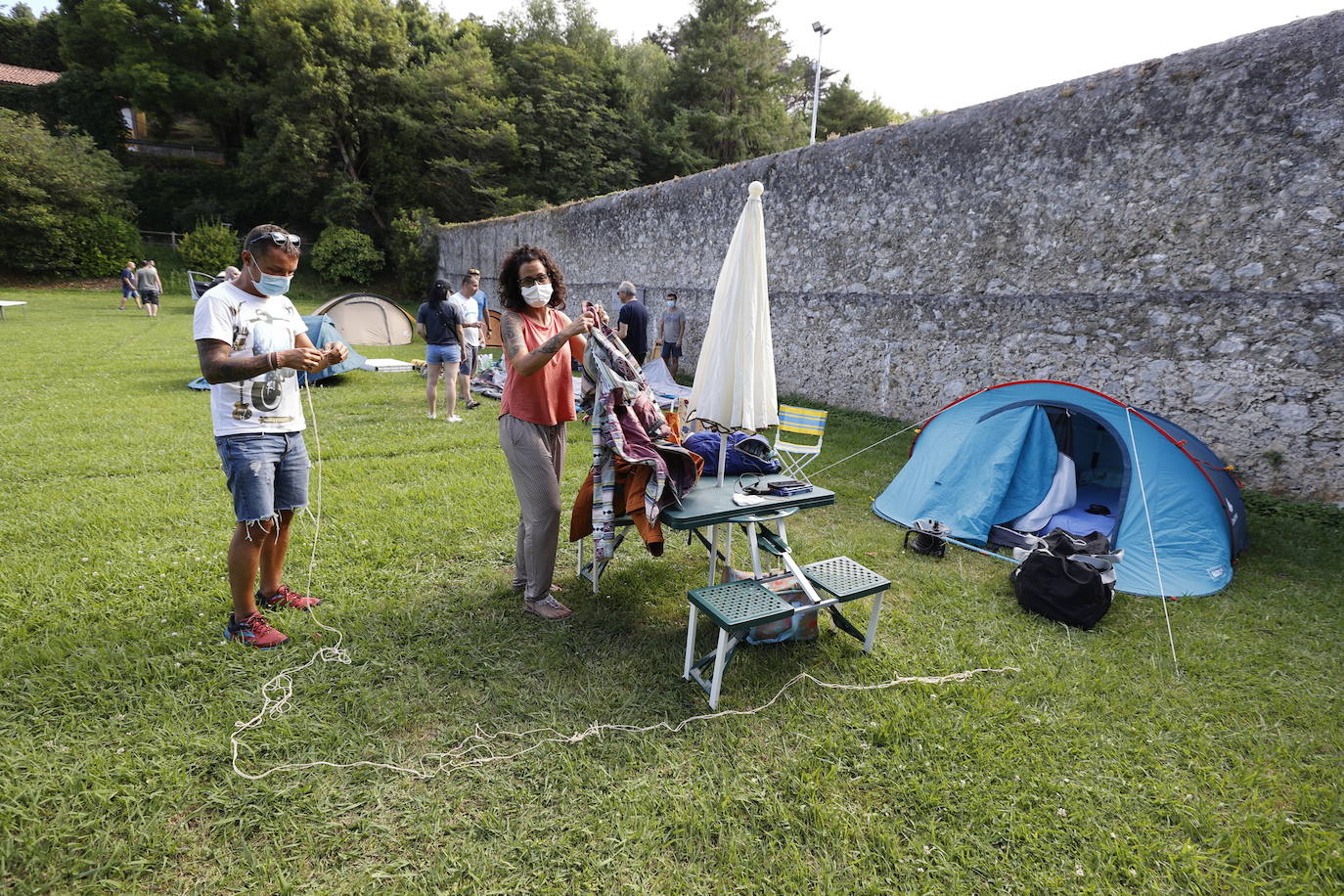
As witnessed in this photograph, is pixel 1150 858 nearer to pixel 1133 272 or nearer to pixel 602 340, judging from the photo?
pixel 602 340

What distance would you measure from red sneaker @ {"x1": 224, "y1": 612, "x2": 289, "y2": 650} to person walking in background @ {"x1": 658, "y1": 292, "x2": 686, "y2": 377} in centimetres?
762

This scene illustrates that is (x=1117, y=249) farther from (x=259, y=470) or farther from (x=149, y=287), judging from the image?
(x=149, y=287)

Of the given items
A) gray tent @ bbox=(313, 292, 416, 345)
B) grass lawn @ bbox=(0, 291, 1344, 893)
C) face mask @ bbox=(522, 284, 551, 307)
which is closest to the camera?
grass lawn @ bbox=(0, 291, 1344, 893)

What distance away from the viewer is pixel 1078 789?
89.6 inches

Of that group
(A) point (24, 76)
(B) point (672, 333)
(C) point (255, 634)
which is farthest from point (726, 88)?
(A) point (24, 76)

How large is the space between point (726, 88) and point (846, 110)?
17.5 feet

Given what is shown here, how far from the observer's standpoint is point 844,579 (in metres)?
3.04

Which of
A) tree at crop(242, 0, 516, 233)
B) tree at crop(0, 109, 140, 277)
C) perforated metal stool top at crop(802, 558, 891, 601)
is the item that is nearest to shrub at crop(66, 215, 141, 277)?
tree at crop(0, 109, 140, 277)

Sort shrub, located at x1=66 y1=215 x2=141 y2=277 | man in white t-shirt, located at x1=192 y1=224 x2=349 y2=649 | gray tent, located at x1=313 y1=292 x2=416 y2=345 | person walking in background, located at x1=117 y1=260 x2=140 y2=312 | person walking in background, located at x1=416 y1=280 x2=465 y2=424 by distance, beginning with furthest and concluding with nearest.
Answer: shrub, located at x1=66 y1=215 x2=141 y2=277, person walking in background, located at x1=117 y1=260 x2=140 y2=312, gray tent, located at x1=313 y1=292 x2=416 y2=345, person walking in background, located at x1=416 y1=280 x2=465 y2=424, man in white t-shirt, located at x1=192 y1=224 x2=349 y2=649

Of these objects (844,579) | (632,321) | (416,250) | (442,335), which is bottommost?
(844,579)

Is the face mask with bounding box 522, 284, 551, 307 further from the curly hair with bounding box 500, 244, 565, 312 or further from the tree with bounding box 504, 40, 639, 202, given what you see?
the tree with bounding box 504, 40, 639, 202

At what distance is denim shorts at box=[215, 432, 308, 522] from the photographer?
265 cm

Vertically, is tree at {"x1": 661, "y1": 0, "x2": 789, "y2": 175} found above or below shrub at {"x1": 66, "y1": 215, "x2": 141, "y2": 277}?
above

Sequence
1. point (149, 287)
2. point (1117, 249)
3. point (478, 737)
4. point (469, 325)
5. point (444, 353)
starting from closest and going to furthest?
1. point (478, 737)
2. point (1117, 249)
3. point (444, 353)
4. point (469, 325)
5. point (149, 287)
